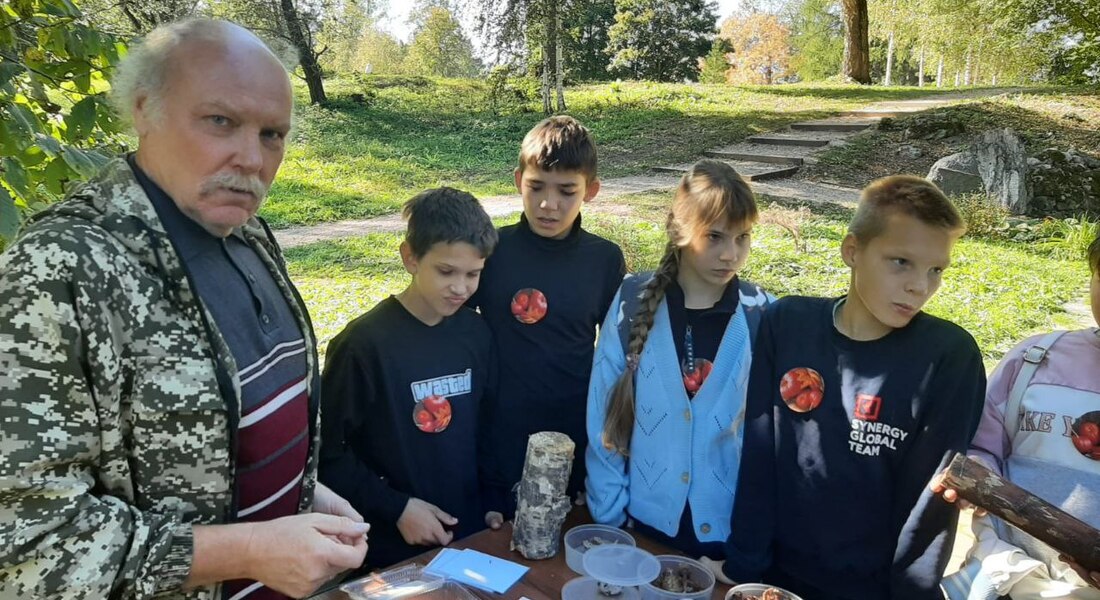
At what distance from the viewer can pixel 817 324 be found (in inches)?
73.6

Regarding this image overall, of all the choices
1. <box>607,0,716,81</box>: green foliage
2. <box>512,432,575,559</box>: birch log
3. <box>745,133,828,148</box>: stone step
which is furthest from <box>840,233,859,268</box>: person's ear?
<box>607,0,716,81</box>: green foliage

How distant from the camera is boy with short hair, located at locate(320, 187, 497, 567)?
6.63 ft

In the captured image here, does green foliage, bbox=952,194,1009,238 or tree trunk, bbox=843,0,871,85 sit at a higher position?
tree trunk, bbox=843,0,871,85

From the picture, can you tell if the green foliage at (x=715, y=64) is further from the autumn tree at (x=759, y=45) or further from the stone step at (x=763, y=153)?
the stone step at (x=763, y=153)

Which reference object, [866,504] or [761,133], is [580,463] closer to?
[866,504]

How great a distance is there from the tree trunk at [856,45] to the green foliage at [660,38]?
418 centimetres

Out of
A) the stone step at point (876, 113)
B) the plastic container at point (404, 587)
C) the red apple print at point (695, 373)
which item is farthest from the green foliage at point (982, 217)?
the plastic container at point (404, 587)

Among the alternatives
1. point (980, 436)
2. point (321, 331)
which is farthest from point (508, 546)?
point (321, 331)

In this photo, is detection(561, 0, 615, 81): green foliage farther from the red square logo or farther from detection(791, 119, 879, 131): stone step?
the red square logo

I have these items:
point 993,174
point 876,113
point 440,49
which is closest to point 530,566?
point 993,174

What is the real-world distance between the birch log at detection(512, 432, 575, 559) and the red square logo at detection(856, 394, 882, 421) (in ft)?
2.33

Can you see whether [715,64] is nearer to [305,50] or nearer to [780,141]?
[780,141]

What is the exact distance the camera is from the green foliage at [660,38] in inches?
640

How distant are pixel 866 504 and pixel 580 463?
3.22 feet
